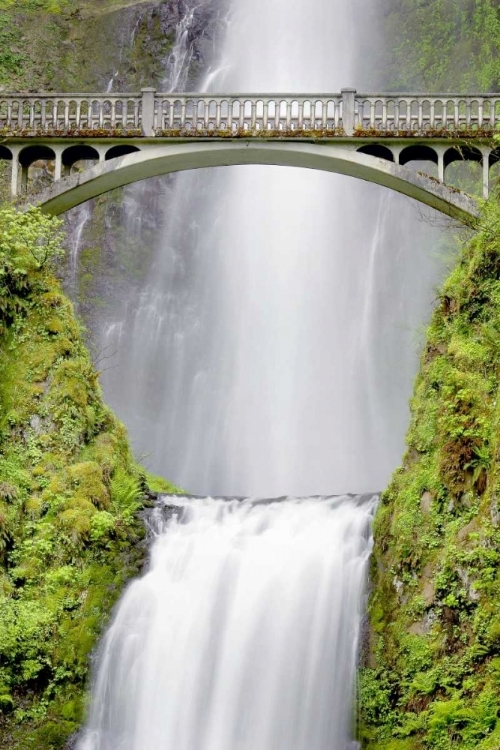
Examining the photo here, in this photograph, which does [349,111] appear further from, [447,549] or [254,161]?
[447,549]

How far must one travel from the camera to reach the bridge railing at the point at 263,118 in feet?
59.0

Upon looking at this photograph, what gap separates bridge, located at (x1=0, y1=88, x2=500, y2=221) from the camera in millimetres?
17683

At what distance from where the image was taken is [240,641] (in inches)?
538

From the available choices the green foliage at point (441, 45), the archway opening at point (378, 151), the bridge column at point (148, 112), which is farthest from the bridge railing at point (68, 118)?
the green foliage at point (441, 45)

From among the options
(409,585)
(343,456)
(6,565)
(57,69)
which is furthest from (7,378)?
(57,69)

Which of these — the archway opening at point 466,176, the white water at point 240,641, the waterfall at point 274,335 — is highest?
the archway opening at point 466,176

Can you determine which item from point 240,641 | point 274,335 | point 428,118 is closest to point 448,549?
point 240,641

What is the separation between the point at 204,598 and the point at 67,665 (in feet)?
7.60

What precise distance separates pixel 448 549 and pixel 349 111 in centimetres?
978

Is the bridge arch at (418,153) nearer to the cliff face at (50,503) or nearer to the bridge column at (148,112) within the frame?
the bridge column at (148,112)

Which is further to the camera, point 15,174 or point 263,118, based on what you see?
point 15,174

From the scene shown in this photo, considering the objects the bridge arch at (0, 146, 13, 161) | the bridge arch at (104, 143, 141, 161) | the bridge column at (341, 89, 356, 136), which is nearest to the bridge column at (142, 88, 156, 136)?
the bridge arch at (104, 143, 141, 161)

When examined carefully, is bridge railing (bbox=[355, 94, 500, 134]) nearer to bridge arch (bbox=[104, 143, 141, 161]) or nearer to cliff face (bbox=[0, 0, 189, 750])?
bridge arch (bbox=[104, 143, 141, 161])

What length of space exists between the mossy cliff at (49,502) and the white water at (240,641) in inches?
21.0
